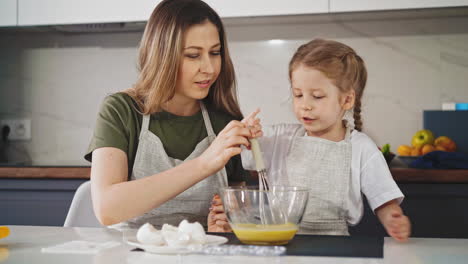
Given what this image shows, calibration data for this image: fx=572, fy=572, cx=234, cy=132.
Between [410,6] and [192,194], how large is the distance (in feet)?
4.55

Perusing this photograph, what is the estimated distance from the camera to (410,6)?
2340 millimetres

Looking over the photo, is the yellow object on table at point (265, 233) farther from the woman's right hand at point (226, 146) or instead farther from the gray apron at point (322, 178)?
the gray apron at point (322, 178)

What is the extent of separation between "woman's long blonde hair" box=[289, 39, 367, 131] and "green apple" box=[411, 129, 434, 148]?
1123 millimetres

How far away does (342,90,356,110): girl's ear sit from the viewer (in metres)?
1.46

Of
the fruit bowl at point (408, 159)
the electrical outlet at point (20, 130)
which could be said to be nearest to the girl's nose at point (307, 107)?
the fruit bowl at point (408, 159)

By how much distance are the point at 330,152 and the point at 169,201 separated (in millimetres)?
423

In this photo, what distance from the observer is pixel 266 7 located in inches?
95.4

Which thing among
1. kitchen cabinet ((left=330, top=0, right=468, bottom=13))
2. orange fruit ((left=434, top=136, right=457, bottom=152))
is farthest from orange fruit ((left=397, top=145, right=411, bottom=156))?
kitchen cabinet ((left=330, top=0, right=468, bottom=13))

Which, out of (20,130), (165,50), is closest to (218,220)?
(165,50)

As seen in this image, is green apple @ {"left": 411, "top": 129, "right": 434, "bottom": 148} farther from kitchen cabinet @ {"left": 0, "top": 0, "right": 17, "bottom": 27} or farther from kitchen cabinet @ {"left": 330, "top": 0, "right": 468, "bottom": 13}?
kitchen cabinet @ {"left": 0, "top": 0, "right": 17, "bottom": 27}

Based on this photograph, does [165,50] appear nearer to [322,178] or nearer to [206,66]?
[206,66]

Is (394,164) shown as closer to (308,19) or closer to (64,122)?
(308,19)

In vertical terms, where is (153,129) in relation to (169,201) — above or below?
above

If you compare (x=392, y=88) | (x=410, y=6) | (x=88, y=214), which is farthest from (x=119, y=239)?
(x=392, y=88)
